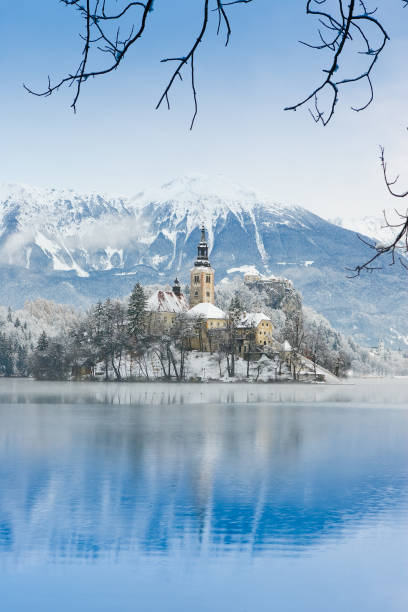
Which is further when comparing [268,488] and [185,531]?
[268,488]

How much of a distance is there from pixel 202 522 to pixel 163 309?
116145mm

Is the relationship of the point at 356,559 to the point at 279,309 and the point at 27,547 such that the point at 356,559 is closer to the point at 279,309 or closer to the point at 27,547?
the point at 27,547

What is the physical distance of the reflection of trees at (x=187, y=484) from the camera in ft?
59.7

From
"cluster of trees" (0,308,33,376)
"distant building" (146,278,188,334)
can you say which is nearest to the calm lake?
"distant building" (146,278,188,334)

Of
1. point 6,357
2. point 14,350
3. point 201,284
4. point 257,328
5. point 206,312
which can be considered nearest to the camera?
point 257,328

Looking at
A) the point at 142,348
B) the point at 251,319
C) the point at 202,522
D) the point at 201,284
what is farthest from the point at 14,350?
the point at 202,522

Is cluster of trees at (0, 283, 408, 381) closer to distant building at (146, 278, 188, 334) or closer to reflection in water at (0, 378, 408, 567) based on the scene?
distant building at (146, 278, 188, 334)

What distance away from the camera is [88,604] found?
44.4 ft

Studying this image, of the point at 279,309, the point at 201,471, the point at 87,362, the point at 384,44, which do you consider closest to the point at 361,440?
the point at 201,471

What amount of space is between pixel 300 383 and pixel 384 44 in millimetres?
117451

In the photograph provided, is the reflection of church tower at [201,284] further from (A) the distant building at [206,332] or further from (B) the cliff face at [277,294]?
(B) the cliff face at [277,294]

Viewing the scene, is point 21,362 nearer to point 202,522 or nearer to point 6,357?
point 6,357

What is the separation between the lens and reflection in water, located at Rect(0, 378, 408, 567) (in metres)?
17.8

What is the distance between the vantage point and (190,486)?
993 inches
